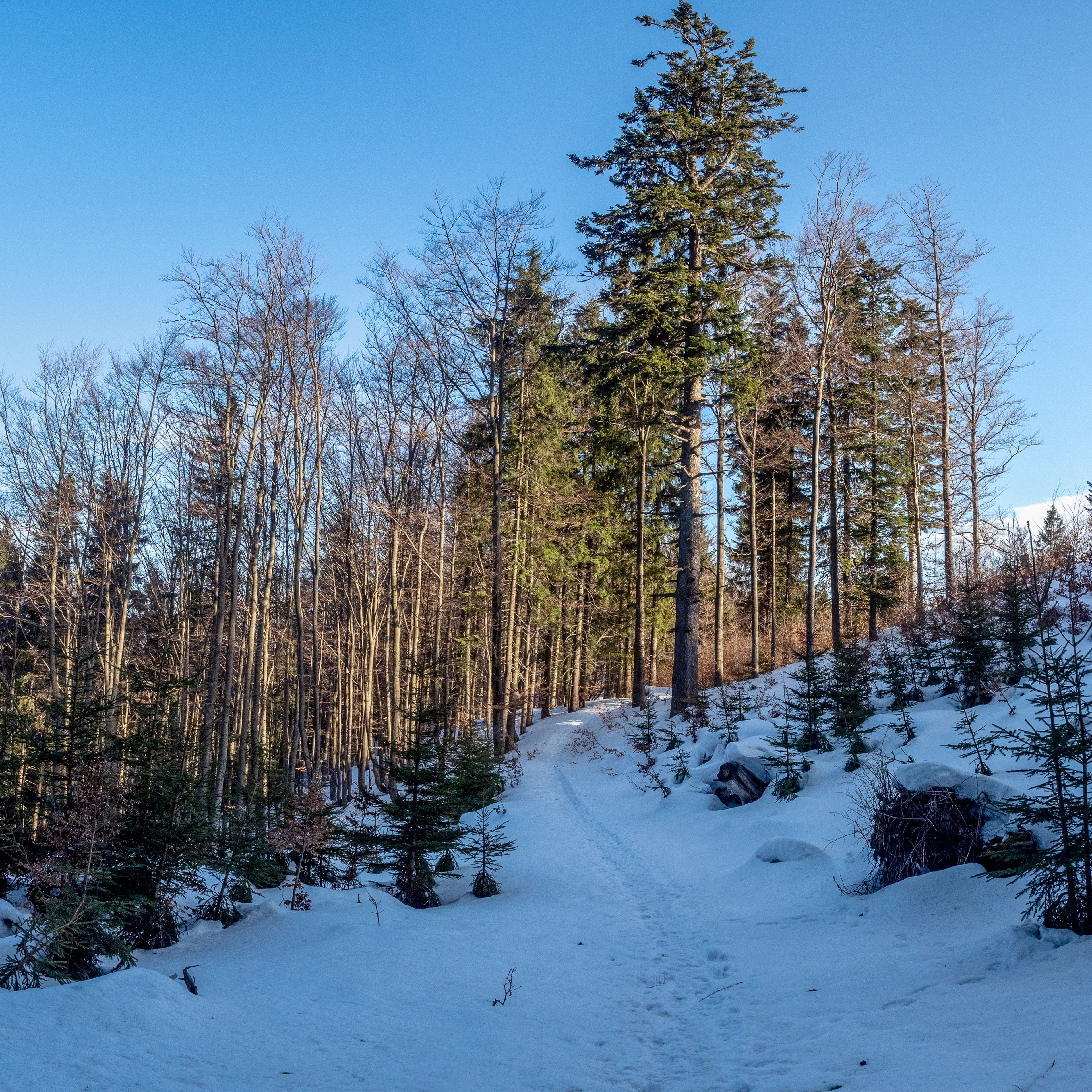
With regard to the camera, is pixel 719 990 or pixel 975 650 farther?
pixel 975 650

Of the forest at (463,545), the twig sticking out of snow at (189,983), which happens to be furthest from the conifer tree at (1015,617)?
the twig sticking out of snow at (189,983)

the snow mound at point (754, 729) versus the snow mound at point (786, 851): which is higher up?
the snow mound at point (754, 729)

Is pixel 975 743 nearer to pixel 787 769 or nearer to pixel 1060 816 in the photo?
pixel 1060 816

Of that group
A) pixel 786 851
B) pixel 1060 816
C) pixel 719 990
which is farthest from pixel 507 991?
pixel 786 851

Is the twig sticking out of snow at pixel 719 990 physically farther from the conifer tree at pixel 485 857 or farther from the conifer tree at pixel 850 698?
the conifer tree at pixel 850 698

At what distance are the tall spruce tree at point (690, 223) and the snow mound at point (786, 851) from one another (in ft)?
30.0

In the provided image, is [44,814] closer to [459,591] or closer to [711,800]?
[711,800]

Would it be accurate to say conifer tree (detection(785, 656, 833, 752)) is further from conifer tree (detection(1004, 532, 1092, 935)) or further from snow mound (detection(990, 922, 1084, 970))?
snow mound (detection(990, 922, 1084, 970))

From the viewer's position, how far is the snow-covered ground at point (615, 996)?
Answer: 11.0 ft

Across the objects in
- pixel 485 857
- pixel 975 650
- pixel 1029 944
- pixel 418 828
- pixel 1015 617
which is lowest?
pixel 485 857

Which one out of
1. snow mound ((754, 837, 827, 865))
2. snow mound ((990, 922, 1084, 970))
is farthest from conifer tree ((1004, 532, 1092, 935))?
snow mound ((754, 837, 827, 865))

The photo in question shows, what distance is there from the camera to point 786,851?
7.87m

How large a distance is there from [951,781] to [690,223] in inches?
610

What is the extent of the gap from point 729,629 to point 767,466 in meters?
9.71
